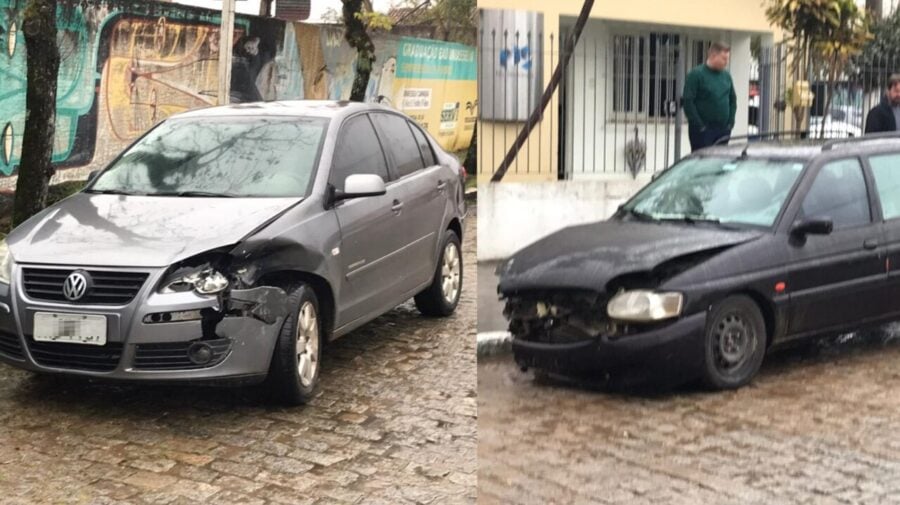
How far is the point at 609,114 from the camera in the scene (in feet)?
3.02

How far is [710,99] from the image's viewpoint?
3.09 ft

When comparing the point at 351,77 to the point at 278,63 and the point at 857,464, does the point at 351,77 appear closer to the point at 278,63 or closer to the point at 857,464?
the point at 278,63

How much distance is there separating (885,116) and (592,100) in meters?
0.32

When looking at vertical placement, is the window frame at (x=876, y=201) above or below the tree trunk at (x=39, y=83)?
below

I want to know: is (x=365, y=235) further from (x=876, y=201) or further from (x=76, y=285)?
(x=876, y=201)

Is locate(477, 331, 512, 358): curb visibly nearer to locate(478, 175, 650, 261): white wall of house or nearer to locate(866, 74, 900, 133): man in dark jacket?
locate(478, 175, 650, 261): white wall of house

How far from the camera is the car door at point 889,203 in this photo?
932 millimetres

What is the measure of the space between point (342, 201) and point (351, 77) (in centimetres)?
79

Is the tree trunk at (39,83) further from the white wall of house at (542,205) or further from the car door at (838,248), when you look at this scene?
the car door at (838,248)

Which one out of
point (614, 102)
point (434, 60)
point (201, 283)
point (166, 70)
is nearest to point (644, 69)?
point (614, 102)

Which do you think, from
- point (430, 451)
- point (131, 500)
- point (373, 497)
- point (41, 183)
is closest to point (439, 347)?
point (430, 451)

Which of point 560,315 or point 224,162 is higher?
point 224,162

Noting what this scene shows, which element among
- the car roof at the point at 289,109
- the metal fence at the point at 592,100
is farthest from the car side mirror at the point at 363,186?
the metal fence at the point at 592,100

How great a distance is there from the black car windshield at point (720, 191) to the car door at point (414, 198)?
1.21 m
